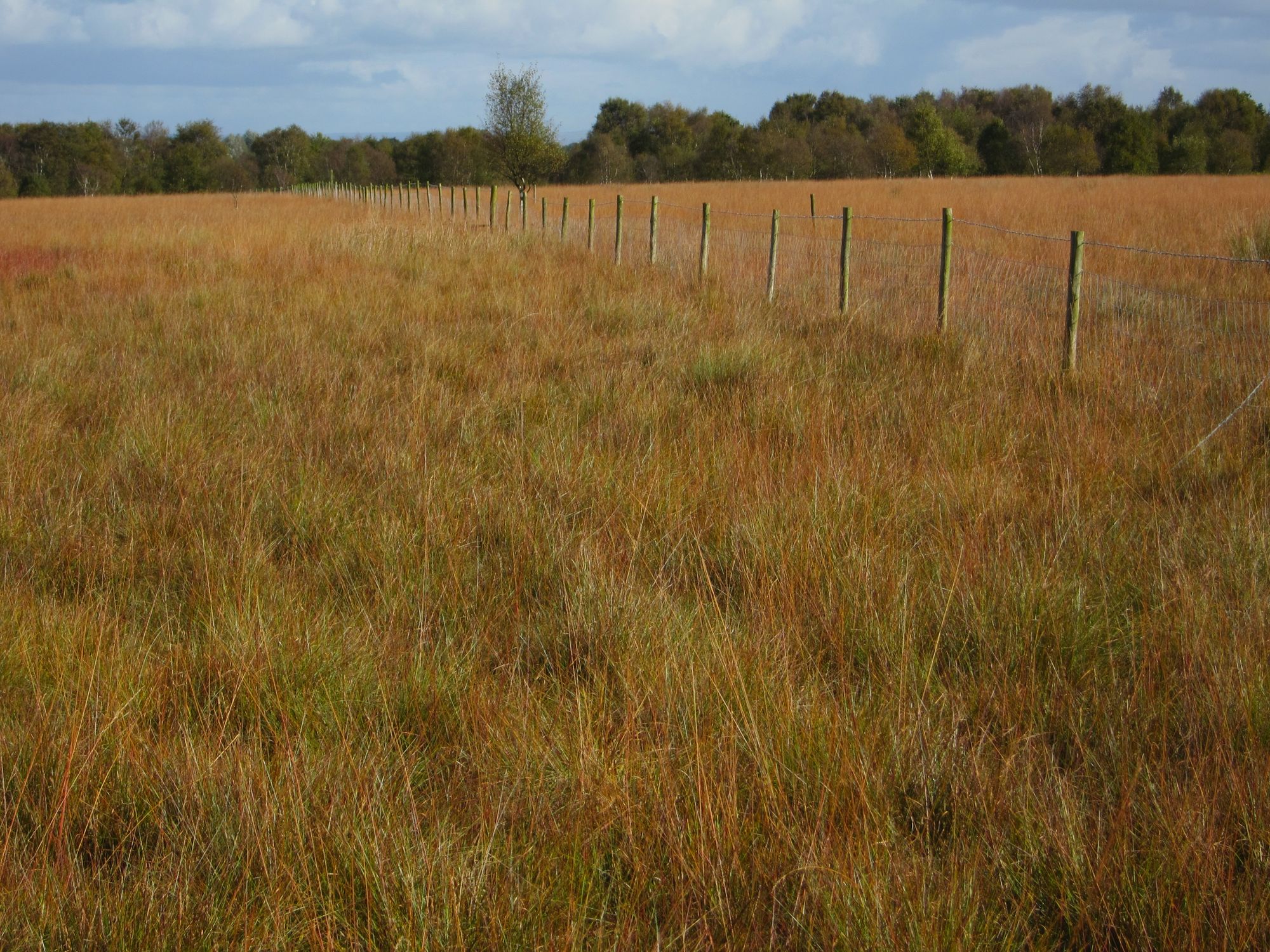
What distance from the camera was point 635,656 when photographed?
295 cm

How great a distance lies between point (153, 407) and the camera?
19.0 ft

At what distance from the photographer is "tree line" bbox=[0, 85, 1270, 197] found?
61188 millimetres

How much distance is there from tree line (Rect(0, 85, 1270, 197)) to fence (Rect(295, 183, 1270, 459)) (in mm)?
33217

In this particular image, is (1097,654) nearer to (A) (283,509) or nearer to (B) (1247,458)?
(B) (1247,458)

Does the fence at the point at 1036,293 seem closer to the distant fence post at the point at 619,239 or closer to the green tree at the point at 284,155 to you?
the distant fence post at the point at 619,239

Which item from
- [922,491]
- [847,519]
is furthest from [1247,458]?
[847,519]

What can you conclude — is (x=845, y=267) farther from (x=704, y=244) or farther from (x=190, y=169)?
(x=190, y=169)

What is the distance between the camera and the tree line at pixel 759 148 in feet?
201

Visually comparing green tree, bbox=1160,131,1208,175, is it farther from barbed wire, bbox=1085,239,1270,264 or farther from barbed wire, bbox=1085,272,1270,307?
barbed wire, bbox=1085,272,1270,307

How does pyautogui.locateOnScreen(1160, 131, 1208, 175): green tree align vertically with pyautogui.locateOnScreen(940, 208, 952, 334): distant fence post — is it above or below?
above

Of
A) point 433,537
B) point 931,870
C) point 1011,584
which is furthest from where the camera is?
point 433,537

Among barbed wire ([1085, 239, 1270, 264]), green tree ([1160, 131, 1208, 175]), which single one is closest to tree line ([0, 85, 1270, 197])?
green tree ([1160, 131, 1208, 175])

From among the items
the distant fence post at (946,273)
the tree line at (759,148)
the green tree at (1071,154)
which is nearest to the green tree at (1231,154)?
the tree line at (759,148)

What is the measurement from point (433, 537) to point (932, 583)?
1863 mm
